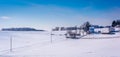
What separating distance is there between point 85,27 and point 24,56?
70.4m

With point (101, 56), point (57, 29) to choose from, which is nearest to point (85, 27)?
point (57, 29)

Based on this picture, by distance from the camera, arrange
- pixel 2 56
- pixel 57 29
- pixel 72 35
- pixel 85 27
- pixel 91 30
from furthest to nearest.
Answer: pixel 57 29
pixel 85 27
pixel 91 30
pixel 72 35
pixel 2 56

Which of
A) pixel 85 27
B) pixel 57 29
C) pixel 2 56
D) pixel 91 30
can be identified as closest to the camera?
pixel 2 56

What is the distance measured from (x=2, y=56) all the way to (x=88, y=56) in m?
4.93

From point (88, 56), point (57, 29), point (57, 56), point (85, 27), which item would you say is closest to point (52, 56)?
point (57, 56)

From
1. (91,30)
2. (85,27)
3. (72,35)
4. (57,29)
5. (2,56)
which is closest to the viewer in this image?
(2,56)

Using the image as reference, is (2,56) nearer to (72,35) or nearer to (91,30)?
(72,35)

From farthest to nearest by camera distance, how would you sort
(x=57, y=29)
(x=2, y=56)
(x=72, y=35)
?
(x=57, y=29), (x=72, y=35), (x=2, y=56)

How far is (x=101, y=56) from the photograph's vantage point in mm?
9797

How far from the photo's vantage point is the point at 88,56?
32.3 ft

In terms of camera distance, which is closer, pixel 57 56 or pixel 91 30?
pixel 57 56

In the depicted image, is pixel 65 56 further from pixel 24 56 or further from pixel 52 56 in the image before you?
pixel 24 56

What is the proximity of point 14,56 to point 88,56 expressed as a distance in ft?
14.0

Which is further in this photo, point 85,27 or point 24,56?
point 85,27
